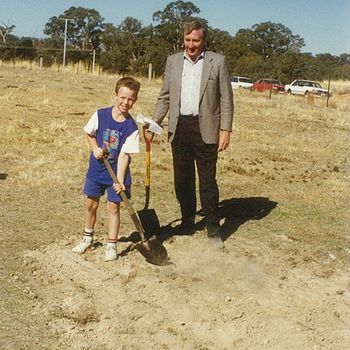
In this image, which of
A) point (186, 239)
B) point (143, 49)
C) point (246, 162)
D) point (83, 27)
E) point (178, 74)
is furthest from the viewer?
point (83, 27)

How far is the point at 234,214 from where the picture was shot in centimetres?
609

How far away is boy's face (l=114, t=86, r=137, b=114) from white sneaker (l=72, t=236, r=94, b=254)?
112cm

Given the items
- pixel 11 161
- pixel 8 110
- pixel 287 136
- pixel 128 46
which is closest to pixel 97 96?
pixel 8 110

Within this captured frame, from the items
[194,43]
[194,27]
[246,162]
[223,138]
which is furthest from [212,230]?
[246,162]

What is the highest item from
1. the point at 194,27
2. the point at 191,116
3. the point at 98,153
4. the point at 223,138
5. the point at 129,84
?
the point at 194,27

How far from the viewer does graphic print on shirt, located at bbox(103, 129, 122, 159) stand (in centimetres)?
438

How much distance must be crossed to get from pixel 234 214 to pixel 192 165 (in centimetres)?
119

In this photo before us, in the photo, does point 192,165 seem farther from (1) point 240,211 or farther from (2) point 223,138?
(1) point 240,211

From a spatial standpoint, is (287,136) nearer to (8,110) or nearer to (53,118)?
(53,118)

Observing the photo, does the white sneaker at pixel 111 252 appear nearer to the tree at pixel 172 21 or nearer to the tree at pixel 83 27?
the tree at pixel 172 21

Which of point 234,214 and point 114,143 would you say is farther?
point 234,214

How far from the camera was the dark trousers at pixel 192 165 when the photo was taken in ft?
15.8

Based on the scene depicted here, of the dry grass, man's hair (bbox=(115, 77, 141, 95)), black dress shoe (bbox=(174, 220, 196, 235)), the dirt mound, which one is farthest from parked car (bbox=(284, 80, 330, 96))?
man's hair (bbox=(115, 77, 141, 95))

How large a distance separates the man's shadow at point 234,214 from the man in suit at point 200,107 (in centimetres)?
45
